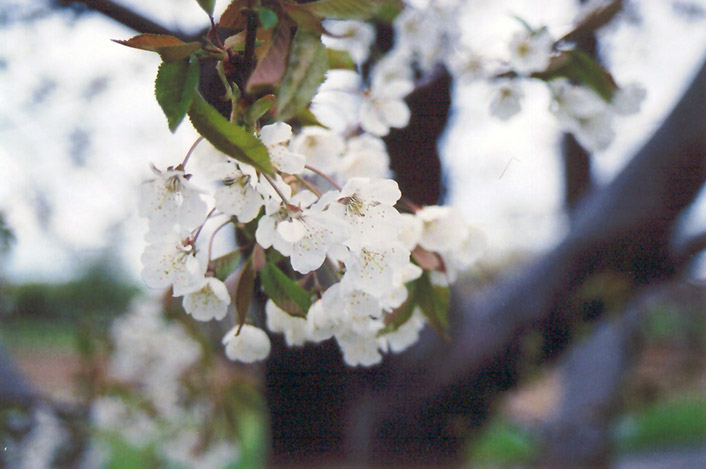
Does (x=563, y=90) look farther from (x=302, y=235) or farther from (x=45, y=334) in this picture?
(x=45, y=334)

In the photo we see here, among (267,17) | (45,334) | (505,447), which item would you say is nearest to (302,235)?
(267,17)

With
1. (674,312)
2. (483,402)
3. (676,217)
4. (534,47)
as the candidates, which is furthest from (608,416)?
(674,312)

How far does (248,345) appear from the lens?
842 mm

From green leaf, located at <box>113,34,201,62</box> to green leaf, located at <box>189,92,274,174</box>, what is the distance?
8cm

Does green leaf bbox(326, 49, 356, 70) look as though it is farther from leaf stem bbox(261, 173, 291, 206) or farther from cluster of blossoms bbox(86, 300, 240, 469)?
cluster of blossoms bbox(86, 300, 240, 469)

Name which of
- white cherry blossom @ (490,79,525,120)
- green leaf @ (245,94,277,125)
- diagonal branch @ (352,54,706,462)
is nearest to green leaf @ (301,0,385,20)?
green leaf @ (245,94,277,125)

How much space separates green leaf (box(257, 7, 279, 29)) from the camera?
20.5 inches

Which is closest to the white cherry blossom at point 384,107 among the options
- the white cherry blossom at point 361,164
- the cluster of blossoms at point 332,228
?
the cluster of blossoms at point 332,228

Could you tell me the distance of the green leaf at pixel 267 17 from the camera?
20.5 inches

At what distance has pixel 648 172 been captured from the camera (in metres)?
1.50

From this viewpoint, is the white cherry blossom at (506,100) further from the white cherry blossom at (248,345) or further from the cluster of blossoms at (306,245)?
the white cherry blossom at (248,345)

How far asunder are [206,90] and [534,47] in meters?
0.59

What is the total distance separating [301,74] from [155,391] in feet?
8.27

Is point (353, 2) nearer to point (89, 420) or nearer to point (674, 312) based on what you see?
point (89, 420)
